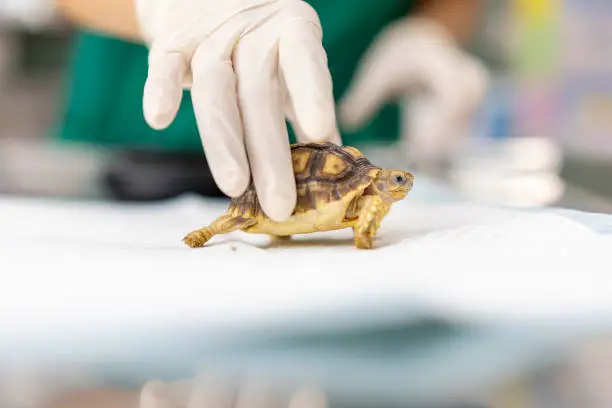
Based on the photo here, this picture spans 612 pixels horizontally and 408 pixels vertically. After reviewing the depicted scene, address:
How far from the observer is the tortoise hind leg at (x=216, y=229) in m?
0.55

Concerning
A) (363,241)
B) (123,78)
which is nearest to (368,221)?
(363,241)

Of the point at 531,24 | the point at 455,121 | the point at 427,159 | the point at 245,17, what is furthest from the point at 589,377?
the point at 531,24

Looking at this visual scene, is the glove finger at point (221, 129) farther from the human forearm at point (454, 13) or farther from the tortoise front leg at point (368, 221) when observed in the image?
the human forearm at point (454, 13)

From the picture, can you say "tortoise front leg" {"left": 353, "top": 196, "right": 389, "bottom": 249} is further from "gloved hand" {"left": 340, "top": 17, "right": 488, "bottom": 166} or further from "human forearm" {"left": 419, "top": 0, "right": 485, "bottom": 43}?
"human forearm" {"left": 419, "top": 0, "right": 485, "bottom": 43}

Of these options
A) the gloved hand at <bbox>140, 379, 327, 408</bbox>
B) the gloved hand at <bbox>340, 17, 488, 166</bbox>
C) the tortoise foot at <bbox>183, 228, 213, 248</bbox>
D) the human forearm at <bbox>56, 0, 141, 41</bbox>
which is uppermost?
the gloved hand at <bbox>340, 17, 488, 166</bbox>

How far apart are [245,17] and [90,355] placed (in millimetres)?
419

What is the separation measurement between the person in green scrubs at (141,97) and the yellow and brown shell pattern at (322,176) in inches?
17.3

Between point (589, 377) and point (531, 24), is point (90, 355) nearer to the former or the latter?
point (589, 377)

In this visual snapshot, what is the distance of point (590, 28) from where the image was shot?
1.81m

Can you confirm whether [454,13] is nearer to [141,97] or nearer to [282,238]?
[141,97]

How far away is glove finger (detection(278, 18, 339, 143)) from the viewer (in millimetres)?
543

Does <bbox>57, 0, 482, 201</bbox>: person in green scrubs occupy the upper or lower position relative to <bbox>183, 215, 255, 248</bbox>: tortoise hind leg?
upper

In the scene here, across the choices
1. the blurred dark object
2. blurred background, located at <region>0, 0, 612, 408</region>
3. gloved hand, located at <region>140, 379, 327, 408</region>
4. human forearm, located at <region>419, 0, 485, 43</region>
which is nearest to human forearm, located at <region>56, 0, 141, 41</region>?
blurred background, located at <region>0, 0, 612, 408</region>

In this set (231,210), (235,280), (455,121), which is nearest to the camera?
(235,280)
